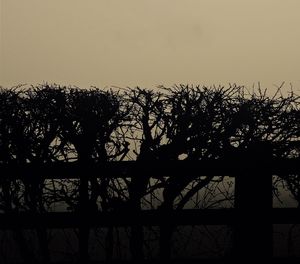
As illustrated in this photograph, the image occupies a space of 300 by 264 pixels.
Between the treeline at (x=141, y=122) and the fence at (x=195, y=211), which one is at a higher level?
the treeline at (x=141, y=122)

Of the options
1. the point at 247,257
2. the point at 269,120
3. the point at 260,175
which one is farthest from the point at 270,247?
the point at 269,120

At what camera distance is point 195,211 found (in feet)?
8.52

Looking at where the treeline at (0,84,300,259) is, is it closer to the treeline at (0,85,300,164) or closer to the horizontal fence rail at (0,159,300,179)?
the treeline at (0,85,300,164)

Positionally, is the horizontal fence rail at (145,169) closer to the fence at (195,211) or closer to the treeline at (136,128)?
the fence at (195,211)

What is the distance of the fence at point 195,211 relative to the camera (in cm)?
247

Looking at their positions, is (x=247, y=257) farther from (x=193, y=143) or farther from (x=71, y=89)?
(x=71, y=89)

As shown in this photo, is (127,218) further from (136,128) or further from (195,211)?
(136,128)

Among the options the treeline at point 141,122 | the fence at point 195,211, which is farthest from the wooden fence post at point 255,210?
the treeline at point 141,122

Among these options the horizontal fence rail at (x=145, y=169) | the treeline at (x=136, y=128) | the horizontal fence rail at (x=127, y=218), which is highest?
the treeline at (x=136, y=128)

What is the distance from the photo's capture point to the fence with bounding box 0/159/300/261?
2471 millimetres

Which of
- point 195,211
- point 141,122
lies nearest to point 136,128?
point 141,122

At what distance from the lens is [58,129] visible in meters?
7.01

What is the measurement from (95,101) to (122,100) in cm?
55

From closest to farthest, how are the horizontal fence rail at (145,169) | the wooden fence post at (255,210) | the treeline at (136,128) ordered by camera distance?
1. the horizontal fence rail at (145,169)
2. the wooden fence post at (255,210)
3. the treeline at (136,128)
